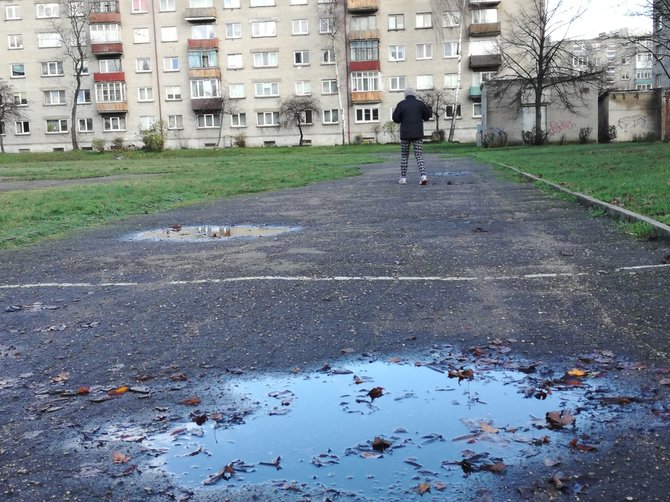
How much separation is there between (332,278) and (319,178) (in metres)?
15.0

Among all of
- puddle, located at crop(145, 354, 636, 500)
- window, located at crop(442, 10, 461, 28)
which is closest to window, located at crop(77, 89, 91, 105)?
window, located at crop(442, 10, 461, 28)

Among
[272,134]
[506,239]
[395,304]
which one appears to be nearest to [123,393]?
[395,304]

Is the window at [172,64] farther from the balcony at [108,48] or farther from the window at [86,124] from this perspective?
the window at [86,124]

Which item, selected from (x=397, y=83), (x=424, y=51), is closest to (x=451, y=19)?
(x=424, y=51)

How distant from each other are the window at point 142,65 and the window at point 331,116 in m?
17.4

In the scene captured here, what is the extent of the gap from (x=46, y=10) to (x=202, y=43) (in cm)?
1601

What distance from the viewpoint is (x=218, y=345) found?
4629 millimetres

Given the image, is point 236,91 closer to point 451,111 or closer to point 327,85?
point 327,85

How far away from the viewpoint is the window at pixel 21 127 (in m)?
74.1

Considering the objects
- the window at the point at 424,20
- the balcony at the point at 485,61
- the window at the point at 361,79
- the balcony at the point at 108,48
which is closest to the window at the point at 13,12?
the balcony at the point at 108,48

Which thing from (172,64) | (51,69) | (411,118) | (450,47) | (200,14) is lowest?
(411,118)

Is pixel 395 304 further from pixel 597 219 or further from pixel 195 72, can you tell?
pixel 195 72

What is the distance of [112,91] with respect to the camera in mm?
72562

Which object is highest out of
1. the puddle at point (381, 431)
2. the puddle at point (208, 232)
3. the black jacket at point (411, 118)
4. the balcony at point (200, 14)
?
the balcony at point (200, 14)
